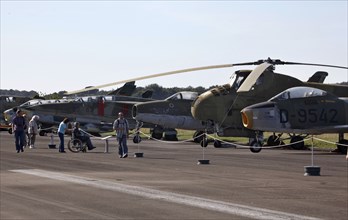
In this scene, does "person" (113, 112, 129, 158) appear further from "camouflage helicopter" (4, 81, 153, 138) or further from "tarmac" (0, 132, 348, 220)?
"camouflage helicopter" (4, 81, 153, 138)

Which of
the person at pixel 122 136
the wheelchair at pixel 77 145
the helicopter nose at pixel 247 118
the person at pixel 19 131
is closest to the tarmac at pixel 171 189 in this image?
the person at pixel 122 136

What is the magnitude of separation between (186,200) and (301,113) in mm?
17425

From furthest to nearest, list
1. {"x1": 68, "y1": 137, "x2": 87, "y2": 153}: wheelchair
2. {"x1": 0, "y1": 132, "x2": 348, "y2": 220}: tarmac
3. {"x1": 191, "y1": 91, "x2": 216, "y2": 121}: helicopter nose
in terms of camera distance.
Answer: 1. {"x1": 191, "y1": 91, "x2": 216, "y2": 121}: helicopter nose
2. {"x1": 68, "y1": 137, "x2": 87, "y2": 153}: wheelchair
3. {"x1": 0, "y1": 132, "x2": 348, "y2": 220}: tarmac

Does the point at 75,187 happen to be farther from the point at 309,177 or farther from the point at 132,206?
the point at 309,177

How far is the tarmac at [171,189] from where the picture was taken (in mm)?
13281

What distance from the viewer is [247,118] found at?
31297 millimetres

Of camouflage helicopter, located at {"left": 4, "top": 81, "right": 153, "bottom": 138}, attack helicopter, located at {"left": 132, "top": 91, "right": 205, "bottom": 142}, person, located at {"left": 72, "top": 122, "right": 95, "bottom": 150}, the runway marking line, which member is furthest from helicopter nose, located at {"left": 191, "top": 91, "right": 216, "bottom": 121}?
camouflage helicopter, located at {"left": 4, "top": 81, "right": 153, "bottom": 138}

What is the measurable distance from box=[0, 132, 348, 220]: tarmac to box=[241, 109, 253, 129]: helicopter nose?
3552 mm

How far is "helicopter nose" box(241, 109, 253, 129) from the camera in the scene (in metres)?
31.2

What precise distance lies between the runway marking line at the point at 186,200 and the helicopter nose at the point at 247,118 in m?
12.0

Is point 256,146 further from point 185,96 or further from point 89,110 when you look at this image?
point 89,110

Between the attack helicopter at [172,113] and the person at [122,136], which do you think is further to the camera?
the attack helicopter at [172,113]

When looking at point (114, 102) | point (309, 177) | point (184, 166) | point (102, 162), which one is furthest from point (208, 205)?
point (114, 102)

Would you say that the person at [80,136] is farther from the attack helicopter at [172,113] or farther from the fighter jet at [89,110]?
the fighter jet at [89,110]
